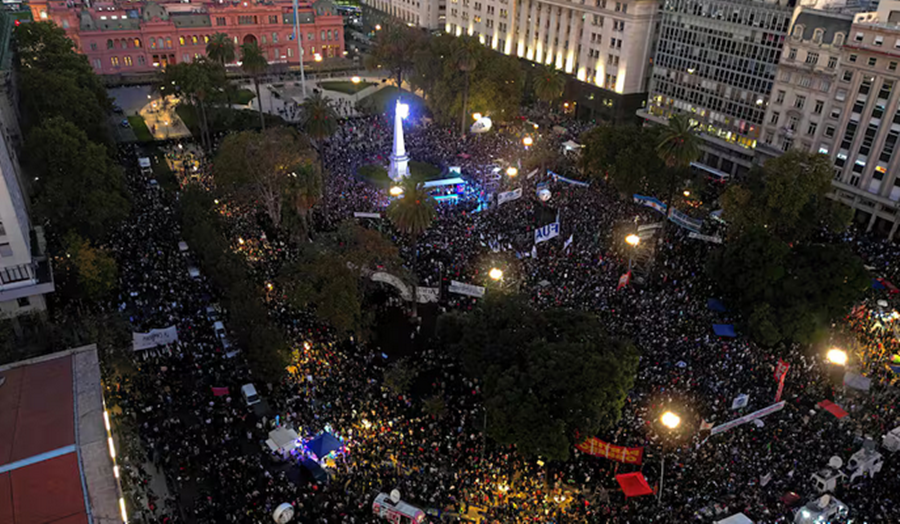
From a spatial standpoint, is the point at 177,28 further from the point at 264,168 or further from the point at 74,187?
the point at 74,187

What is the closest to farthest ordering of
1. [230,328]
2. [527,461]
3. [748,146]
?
[527,461] → [230,328] → [748,146]

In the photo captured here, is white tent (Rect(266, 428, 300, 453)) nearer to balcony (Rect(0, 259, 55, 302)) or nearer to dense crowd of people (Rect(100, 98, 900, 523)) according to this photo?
dense crowd of people (Rect(100, 98, 900, 523))

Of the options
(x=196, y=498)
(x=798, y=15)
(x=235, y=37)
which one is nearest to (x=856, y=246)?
(x=798, y=15)

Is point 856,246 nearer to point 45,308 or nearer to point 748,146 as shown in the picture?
point 748,146

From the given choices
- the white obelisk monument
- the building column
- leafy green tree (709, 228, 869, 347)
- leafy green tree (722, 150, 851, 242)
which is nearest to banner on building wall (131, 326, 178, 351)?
the white obelisk monument

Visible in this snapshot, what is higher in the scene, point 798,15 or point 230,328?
point 798,15

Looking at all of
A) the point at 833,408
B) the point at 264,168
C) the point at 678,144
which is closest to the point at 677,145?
the point at 678,144
